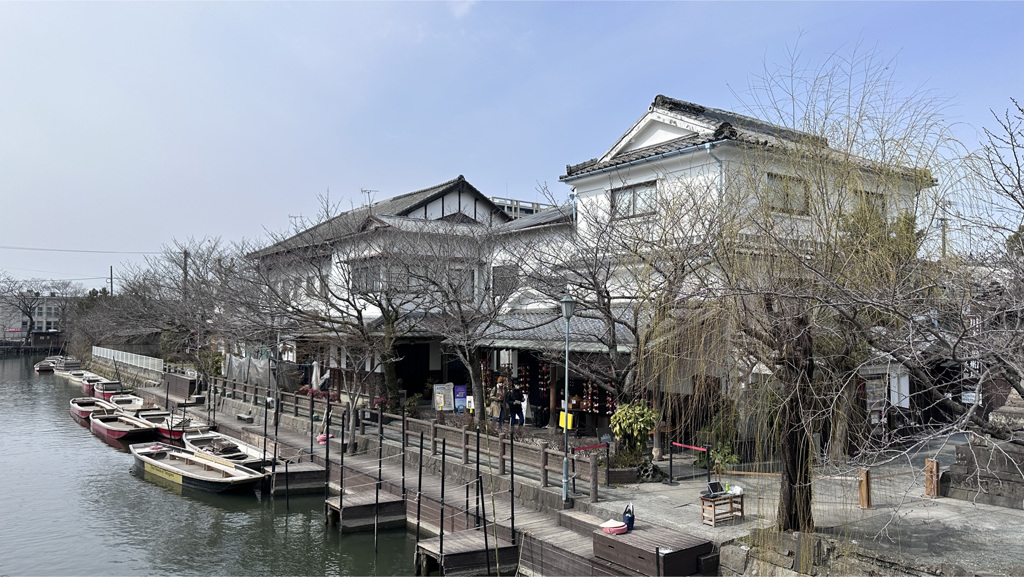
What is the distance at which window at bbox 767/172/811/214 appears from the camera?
356 inches

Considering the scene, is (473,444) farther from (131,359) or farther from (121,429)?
(131,359)

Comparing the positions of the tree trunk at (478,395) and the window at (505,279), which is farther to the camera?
the window at (505,279)

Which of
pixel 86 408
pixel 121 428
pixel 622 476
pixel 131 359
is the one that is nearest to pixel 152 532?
pixel 622 476

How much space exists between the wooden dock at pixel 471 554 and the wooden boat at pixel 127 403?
2479 centimetres

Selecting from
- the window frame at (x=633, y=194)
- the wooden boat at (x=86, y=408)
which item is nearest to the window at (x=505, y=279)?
the window frame at (x=633, y=194)

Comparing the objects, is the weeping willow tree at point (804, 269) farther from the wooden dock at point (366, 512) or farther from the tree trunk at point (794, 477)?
the wooden dock at point (366, 512)

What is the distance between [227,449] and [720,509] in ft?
53.2

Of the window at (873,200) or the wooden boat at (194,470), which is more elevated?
the window at (873,200)

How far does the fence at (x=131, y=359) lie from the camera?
42406 mm

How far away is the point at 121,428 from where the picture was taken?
26.8 metres

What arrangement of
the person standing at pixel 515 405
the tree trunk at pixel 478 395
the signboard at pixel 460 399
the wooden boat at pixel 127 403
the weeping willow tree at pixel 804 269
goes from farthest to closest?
the wooden boat at pixel 127 403, the signboard at pixel 460 399, the tree trunk at pixel 478 395, the person standing at pixel 515 405, the weeping willow tree at pixel 804 269

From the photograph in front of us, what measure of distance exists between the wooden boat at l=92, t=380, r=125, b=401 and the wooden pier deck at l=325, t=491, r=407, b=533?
25.4 metres

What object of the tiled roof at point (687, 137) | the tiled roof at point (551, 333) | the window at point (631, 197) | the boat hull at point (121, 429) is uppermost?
the tiled roof at point (687, 137)

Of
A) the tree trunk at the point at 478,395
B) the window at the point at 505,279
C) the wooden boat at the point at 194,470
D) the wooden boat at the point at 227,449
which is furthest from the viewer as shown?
the window at the point at 505,279
